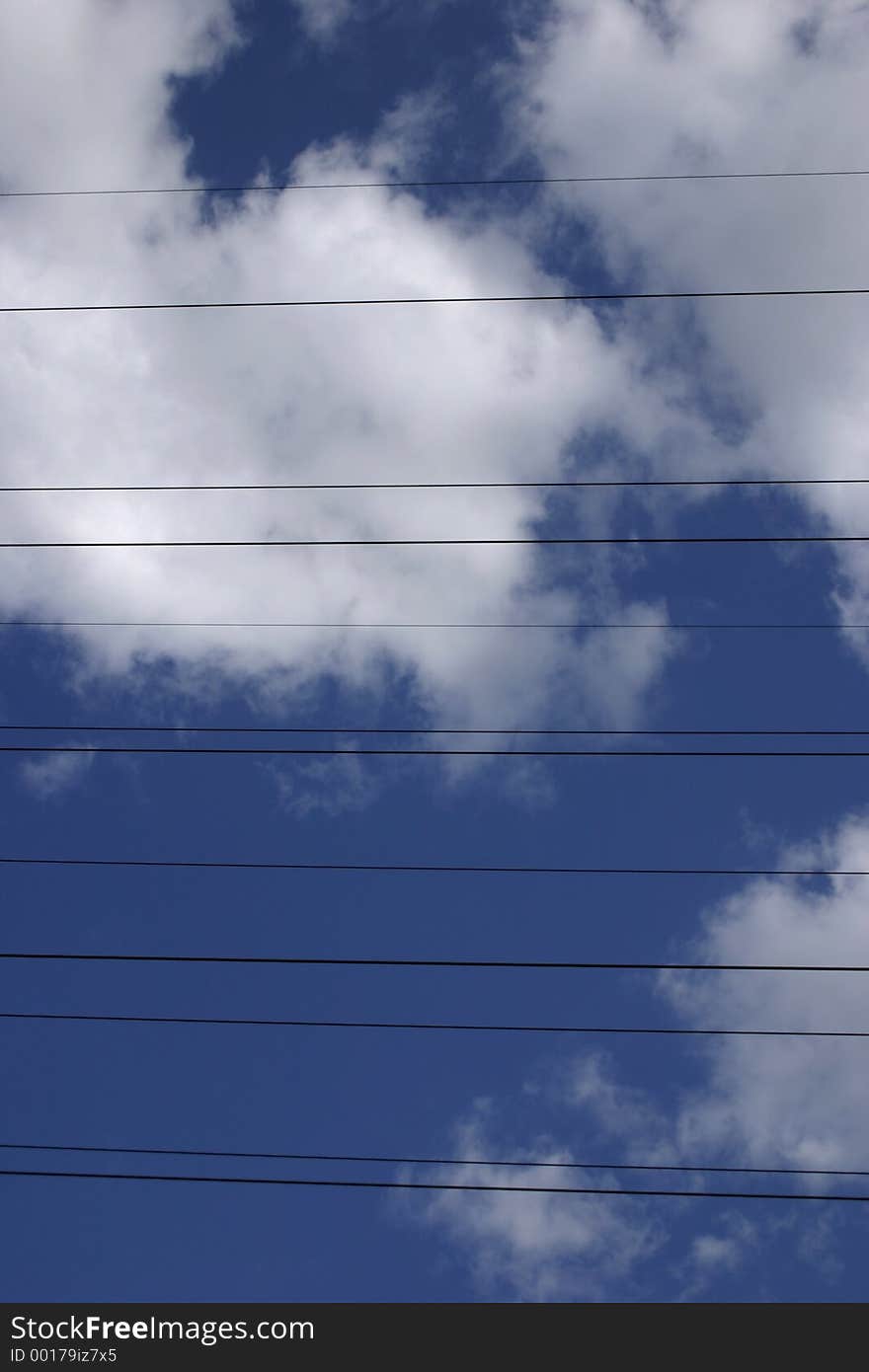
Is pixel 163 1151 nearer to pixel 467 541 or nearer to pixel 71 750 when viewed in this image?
pixel 71 750

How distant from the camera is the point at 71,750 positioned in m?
10.8

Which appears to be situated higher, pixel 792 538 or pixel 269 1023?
pixel 792 538
